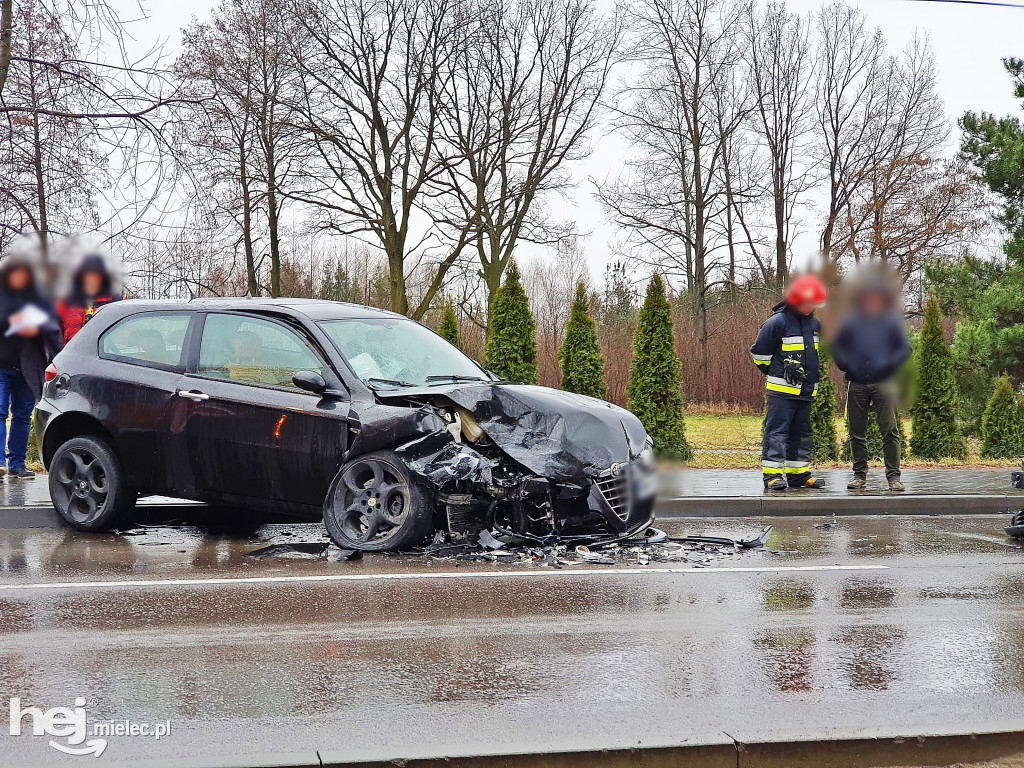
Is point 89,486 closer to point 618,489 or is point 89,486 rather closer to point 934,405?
point 618,489

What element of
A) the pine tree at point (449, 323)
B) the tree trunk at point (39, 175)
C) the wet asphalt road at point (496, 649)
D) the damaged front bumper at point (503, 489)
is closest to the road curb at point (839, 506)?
the wet asphalt road at point (496, 649)

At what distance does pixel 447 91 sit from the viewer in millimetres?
33469

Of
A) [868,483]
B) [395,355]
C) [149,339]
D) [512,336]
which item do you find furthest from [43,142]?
[512,336]

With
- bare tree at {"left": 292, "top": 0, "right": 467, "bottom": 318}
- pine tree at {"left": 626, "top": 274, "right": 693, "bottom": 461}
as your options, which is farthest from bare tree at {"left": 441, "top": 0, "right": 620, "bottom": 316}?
pine tree at {"left": 626, "top": 274, "right": 693, "bottom": 461}

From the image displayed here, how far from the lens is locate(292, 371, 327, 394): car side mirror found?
747 cm

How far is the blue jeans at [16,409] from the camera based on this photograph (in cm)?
1102

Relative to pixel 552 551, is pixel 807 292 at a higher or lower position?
higher

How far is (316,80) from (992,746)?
30591 millimetres

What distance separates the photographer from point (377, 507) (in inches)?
291

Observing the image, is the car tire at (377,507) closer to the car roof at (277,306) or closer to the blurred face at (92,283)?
the car roof at (277,306)

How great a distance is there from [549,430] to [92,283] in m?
4.18

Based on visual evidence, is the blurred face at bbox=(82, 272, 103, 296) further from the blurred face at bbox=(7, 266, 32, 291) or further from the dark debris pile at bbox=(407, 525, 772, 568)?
the dark debris pile at bbox=(407, 525, 772, 568)

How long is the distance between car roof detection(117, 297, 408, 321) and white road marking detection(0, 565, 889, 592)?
220cm

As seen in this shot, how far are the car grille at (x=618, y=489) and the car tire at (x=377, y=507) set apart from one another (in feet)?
3.96
